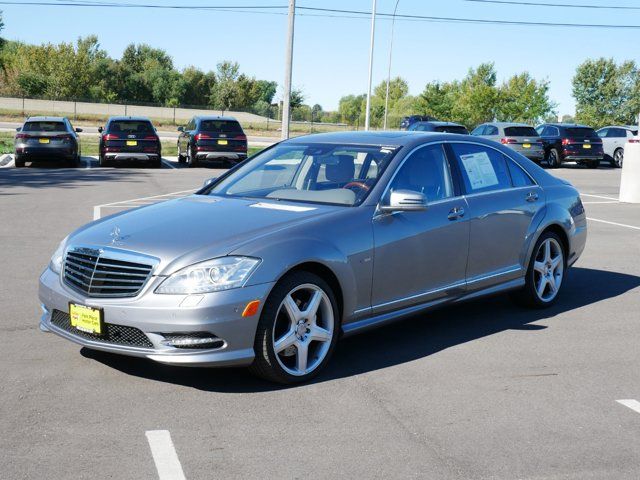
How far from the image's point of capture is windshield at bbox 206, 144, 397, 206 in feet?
20.6

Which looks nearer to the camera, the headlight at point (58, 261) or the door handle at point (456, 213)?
the headlight at point (58, 261)

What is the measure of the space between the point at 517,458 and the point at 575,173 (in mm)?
26792

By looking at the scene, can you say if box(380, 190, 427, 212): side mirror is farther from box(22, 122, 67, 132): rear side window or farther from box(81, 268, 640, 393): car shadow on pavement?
box(22, 122, 67, 132): rear side window

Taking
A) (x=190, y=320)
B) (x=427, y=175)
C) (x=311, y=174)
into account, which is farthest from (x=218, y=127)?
(x=190, y=320)

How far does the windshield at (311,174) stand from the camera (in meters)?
6.28

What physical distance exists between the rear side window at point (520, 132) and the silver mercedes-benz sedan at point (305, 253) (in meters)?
24.6

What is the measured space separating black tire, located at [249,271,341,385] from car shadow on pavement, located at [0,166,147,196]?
43.0ft

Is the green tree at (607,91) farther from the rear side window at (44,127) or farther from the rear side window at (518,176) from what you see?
the rear side window at (518,176)

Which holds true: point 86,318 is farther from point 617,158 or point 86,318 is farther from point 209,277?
point 617,158

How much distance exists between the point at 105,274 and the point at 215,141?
74.3 ft

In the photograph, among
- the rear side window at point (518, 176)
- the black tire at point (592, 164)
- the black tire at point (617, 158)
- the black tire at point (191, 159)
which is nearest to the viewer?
the rear side window at point (518, 176)

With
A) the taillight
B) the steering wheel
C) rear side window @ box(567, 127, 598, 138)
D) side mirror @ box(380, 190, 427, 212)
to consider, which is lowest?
the taillight

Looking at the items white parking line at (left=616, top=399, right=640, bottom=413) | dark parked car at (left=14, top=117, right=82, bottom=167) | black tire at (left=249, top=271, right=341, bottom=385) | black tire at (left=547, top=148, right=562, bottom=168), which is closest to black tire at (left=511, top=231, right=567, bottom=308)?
white parking line at (left=616, top=399, right=640, bottom=413)

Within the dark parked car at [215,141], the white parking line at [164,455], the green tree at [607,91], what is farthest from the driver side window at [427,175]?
the green tree at [607,91]
